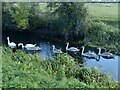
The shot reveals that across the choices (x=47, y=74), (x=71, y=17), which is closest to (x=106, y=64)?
(x=71, y=17)

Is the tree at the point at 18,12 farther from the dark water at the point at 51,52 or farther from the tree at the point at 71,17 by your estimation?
the tree at the point at 71,17

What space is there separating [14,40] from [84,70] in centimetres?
459

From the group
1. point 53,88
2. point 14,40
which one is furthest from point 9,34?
point 53,88

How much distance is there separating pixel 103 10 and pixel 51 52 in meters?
2.24

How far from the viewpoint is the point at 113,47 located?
8070 mm

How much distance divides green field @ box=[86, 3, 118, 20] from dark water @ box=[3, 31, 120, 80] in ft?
4.11

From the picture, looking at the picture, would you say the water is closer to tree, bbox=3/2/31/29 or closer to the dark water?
the dark water

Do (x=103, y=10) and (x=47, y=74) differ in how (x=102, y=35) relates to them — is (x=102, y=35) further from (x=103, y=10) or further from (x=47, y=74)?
(x=47, y=74)

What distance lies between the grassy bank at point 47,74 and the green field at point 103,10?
161 inches

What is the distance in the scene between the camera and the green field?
8.55 metres

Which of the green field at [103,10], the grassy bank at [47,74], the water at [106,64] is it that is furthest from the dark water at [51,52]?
the grassy bank at [47,74]

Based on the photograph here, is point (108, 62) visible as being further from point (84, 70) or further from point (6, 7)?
point (6, 7)

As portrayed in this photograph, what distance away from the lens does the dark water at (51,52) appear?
632cm

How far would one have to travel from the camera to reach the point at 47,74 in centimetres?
403
